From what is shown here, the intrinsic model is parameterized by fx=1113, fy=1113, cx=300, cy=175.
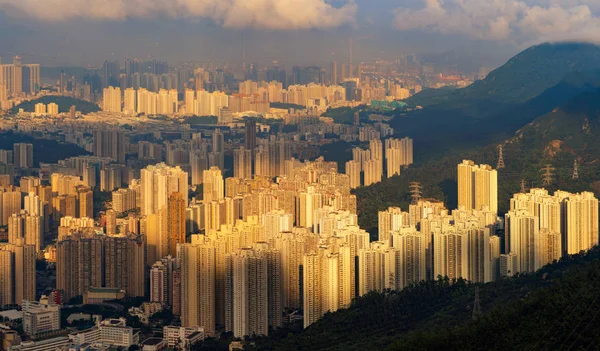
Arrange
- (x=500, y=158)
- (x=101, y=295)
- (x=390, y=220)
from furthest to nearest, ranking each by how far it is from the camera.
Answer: (x=500, y=158)
(x=390, y=220)
(x=101, y=295)

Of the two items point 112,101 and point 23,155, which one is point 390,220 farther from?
point 112,101

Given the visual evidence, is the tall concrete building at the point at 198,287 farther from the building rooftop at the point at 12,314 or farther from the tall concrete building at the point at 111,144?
the tall concrete building at the point at 111,144

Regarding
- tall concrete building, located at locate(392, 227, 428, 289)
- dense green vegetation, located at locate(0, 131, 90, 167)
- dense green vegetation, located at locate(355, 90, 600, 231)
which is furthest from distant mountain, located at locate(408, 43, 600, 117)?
tall concrete building, located at locate(392, 227, 428, 289)

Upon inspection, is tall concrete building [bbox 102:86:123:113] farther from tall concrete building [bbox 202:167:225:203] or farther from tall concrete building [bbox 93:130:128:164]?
tall concrete building [bbox 202:167:225:203]

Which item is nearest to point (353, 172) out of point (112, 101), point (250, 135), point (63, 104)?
point (250, 135)

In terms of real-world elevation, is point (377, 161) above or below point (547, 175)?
above

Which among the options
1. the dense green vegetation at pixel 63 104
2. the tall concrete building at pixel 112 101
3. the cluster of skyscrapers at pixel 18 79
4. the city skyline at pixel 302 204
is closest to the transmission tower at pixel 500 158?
the city skyline at pixel 302 204
